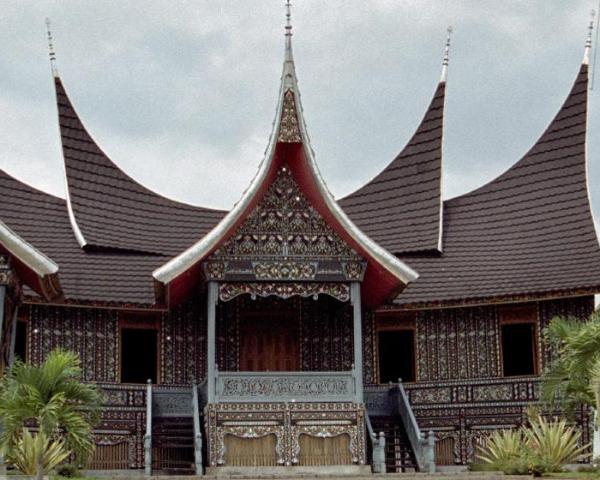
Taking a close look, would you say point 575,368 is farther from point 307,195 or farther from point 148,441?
point 148,441

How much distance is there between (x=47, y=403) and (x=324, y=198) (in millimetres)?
6901

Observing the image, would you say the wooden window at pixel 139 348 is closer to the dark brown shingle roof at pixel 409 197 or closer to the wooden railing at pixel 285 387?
the wooden railing at pixel 285 387

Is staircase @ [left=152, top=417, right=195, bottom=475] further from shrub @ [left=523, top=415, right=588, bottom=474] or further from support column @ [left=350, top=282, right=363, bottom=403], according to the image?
shrub @ [left=523, top=415, right=588, bottom=474]

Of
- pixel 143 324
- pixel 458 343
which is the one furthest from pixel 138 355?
pixel 458 343

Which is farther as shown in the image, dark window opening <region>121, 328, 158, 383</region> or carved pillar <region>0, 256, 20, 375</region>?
dark window opening <region>121, 328, 158, 383</region>

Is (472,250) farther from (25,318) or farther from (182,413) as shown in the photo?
(25,318)

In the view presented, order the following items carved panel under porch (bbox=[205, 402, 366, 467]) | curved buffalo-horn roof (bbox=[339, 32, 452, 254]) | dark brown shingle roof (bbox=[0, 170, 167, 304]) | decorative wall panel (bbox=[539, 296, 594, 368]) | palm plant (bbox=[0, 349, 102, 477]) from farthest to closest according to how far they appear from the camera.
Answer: curved buffalo-horn roof (bbox=[339, 32, 452, 254]), decorative wall panel (bbox=[539, 296, 594, 368]), dark brown shingle roof (bbox=[0, 170, 167, 304]), carved panel under porch (bbox=[205, 402, 366, 467]), palm plant (bbox=[0, 349, 102, 477])

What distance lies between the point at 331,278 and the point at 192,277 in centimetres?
238

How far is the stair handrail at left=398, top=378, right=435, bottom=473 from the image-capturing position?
23828mm

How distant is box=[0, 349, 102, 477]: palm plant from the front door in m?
7.71

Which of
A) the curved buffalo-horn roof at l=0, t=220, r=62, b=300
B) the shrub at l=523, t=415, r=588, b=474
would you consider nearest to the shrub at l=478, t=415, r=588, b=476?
the shrub at l=523, t=415, r=588, b=474

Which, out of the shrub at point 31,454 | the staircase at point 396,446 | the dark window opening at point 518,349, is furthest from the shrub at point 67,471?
the dark window opening at point 518,349

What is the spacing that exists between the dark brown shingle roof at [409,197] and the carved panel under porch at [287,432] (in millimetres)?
5656

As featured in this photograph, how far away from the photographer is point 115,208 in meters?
28.6
